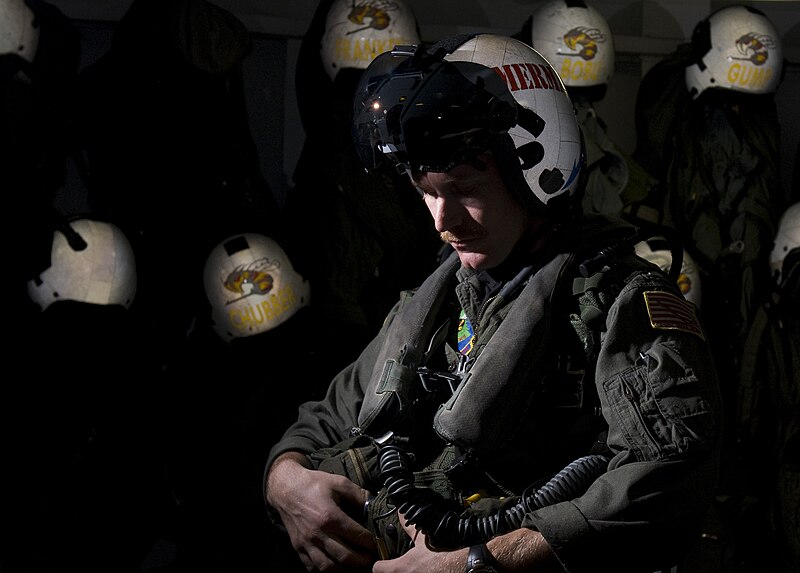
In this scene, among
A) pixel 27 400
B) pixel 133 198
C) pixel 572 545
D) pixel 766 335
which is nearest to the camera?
pixel 572 545

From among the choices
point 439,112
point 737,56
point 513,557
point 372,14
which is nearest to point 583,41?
point 737,56

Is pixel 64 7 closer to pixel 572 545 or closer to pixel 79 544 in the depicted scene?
pixel 79 544

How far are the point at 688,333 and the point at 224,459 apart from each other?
82.3 inches

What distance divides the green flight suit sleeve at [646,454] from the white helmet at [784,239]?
7.33 ft

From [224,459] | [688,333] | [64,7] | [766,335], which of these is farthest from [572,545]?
[64,7]

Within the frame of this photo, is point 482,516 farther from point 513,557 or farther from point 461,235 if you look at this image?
point 461,235

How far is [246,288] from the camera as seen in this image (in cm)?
314

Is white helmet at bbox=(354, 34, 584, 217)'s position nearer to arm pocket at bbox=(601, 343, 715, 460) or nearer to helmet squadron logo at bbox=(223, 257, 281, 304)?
arm pocket at bbox=(601, 343, 715, 460)

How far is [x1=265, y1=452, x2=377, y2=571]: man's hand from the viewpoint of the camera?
1.61 meters

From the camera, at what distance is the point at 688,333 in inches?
55.3

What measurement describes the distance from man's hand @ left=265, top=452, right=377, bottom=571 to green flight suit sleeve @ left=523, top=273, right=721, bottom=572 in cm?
36

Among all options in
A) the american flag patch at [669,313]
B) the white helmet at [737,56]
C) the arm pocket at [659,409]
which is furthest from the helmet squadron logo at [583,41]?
the arm pocket at [659,409]

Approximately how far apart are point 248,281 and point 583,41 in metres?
1.33

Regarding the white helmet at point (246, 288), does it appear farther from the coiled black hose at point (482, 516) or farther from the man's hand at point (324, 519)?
the coiled black hose at point (482, 516)
